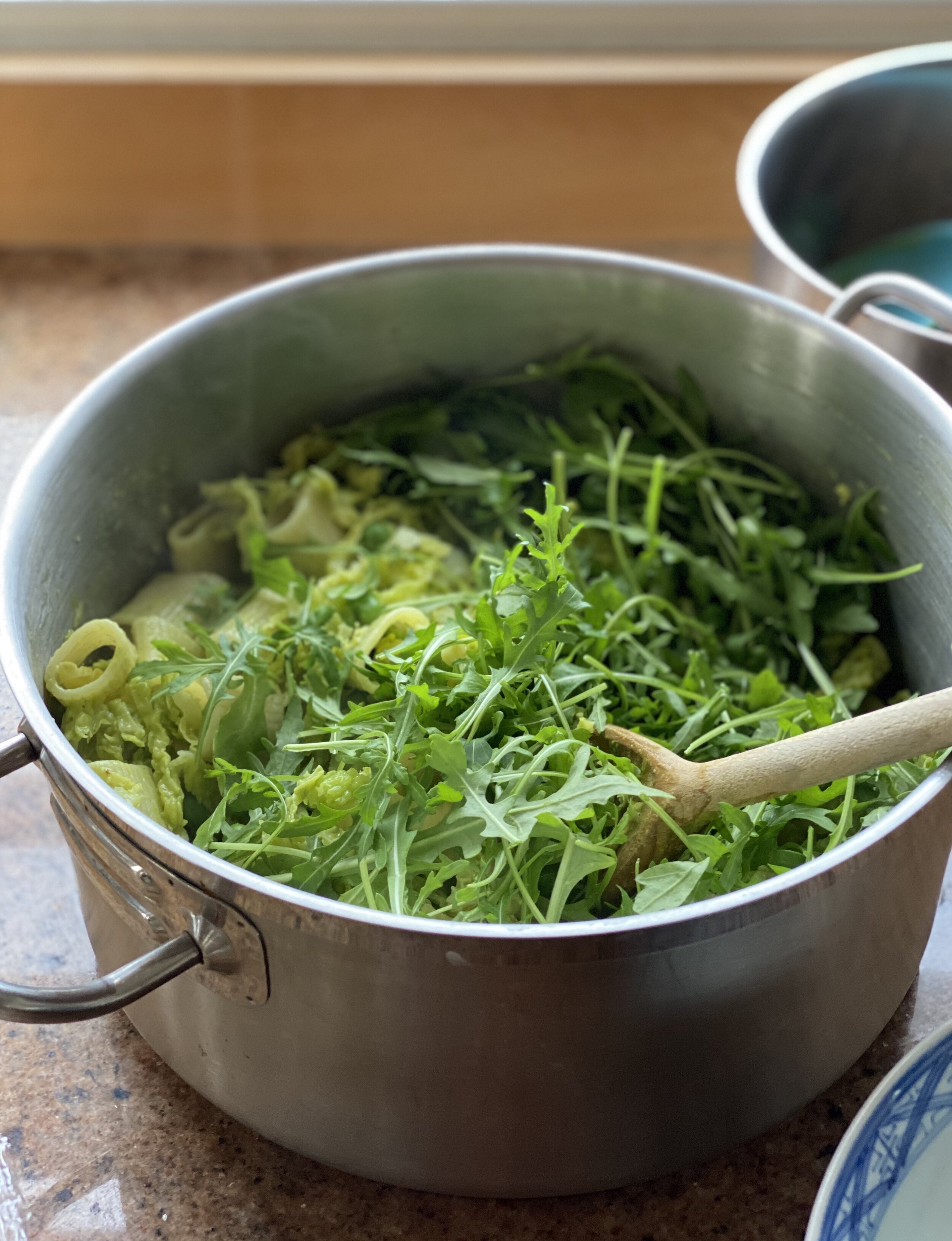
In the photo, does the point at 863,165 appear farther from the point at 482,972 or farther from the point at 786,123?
the point at 482,972

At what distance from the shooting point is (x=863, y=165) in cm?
125

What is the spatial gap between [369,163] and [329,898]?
0.99 meters

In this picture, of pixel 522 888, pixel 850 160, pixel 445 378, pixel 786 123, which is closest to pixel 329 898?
pixel 522 888

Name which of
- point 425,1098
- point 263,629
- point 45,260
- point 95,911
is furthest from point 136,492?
point 45,260

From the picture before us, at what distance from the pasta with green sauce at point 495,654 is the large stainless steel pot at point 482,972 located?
59 mm

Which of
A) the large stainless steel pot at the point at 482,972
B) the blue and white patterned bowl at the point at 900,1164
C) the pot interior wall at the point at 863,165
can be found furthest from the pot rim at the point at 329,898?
the pot interior wall at the point at 863,165

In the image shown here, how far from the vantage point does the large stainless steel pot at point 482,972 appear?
0.54 metres

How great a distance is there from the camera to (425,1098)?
23.2 inches

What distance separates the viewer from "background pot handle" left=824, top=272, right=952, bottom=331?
848mm

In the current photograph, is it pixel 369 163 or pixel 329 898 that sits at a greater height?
pixel 369 163

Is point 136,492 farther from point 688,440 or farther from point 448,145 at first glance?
point 448,145

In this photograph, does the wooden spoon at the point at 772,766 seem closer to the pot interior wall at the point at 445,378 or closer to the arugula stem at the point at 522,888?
the arugula stem at the point at 522,888

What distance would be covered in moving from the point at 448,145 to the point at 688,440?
1.81ft


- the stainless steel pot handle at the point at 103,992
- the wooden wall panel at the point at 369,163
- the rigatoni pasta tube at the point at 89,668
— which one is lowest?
the stainless steel pot handle at the point at 103,992
